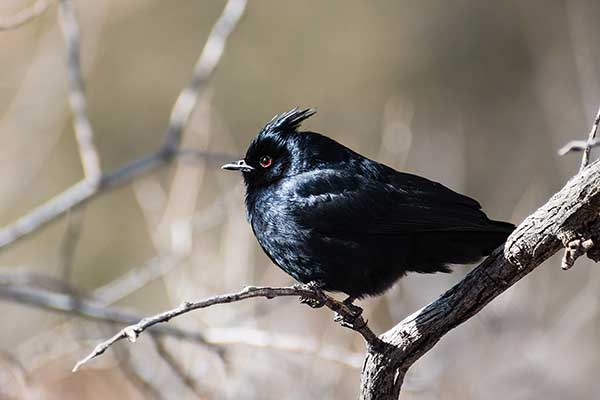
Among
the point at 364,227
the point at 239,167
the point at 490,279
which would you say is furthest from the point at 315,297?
the point at 239,167

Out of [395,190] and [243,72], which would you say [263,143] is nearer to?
[395,190]

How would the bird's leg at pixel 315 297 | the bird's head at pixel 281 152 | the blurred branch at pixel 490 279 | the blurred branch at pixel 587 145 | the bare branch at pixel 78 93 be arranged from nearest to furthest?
the blurred branch at pixel 490 279, the blurred branch at pixel 587 145, the bird's leg at pixel 315 297, the bird's head at pixel 281 152, the bare branch at pixel 78 93

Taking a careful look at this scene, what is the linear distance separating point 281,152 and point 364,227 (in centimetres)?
71

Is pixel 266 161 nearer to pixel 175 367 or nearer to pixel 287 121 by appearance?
pixel 287 121

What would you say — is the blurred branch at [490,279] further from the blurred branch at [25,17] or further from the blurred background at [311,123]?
the blurred background at [311,123]

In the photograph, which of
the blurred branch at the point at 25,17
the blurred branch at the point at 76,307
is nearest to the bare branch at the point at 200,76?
the blurred branch at the point at 25,17

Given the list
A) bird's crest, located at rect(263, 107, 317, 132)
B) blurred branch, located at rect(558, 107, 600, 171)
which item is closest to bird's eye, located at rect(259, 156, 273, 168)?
bird's crest, located at rect(263, 107, 317, 132)

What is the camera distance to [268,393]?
6.87m

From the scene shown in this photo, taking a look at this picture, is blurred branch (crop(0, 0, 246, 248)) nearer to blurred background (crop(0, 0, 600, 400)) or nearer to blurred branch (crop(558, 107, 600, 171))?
blurred background (crop(0, 0, 600, 400))

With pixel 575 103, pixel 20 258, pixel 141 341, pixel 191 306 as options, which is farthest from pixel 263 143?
pixel 20 258

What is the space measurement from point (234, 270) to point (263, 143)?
2152 mm

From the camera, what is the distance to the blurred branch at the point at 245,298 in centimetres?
304

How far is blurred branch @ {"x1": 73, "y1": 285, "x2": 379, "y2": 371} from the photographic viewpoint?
304 cm

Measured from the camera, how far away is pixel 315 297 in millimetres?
3551
